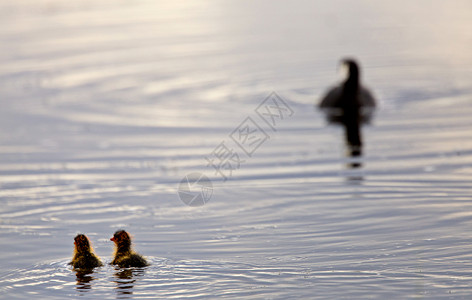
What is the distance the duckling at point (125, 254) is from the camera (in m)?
9.21

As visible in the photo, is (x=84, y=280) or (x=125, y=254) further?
(x=125, y=254)

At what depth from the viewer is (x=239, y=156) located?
1405 cm

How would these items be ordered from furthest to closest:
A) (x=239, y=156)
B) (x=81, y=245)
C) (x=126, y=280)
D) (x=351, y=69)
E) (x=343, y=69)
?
(x=343, y=69), (x=351, y=69), (x=239, y=156), (x=81, y=245), (x=126, y=280)

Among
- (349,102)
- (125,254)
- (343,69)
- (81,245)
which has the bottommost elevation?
(125,254)

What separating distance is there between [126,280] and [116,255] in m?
0.62

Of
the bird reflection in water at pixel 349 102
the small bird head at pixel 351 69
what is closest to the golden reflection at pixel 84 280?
the bird reflection in water at pixel 349 102

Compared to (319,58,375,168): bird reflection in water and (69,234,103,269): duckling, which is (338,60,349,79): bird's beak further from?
(69,234,103,269): duckling

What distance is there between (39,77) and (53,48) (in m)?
3.07

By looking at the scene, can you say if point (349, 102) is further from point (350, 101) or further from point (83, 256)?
point (83, 256)

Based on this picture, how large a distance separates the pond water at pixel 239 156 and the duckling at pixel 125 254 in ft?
0.46

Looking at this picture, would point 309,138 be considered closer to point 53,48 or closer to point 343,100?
point 343,100

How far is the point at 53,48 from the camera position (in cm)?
2272

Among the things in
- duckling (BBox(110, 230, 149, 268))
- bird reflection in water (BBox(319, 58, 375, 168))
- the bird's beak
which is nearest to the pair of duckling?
duckling (BBox(110, 230, 149, 268))

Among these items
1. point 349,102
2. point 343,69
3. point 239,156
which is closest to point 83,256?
point 239,156
